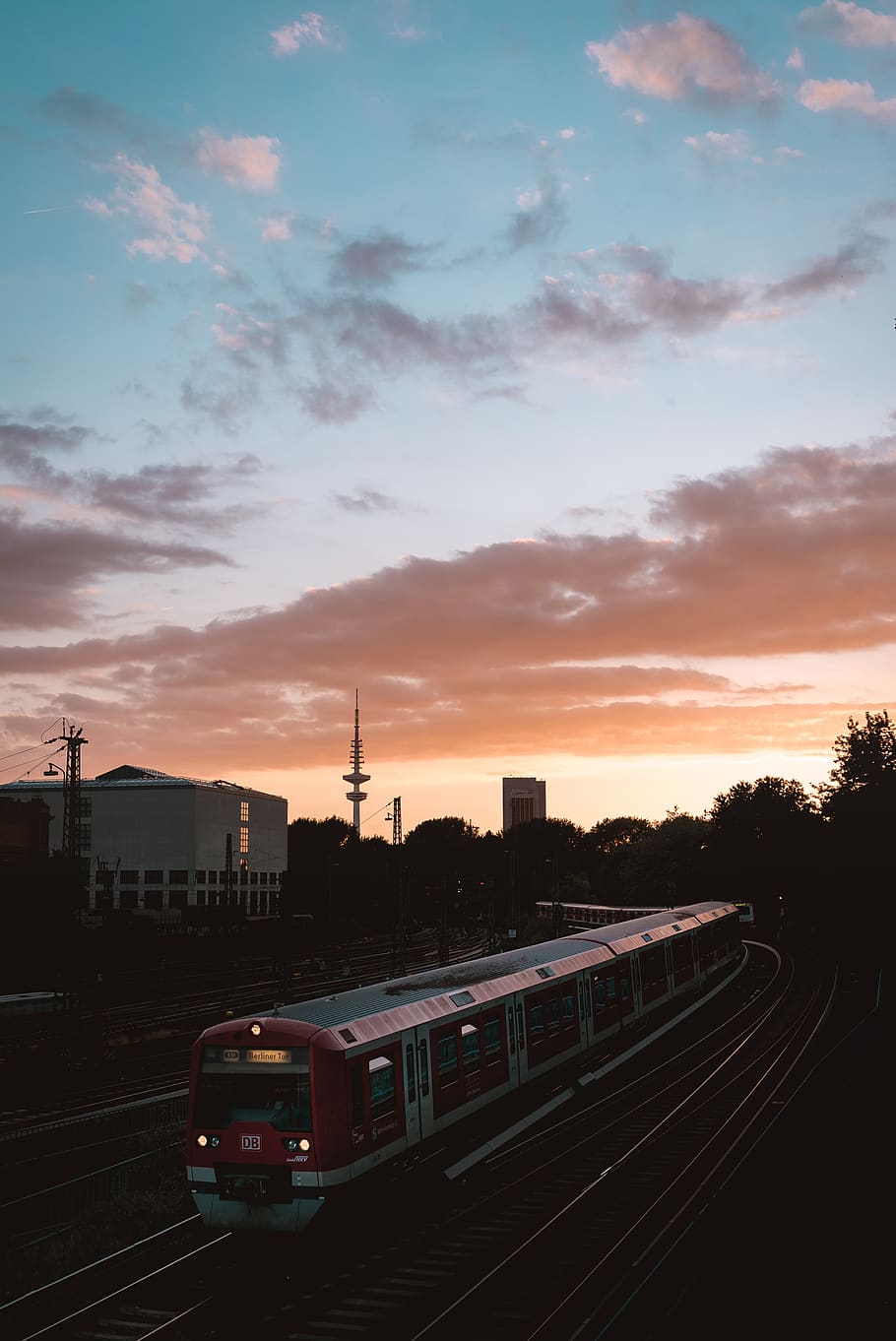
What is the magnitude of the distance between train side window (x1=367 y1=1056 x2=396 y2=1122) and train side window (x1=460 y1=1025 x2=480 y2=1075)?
3084 mm

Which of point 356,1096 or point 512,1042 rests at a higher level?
point 356,1096

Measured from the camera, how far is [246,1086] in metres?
16.4

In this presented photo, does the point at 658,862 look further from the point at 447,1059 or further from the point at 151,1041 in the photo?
the point at 447,1059

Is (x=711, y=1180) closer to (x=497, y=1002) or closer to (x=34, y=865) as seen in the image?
(x=497, y=1002)

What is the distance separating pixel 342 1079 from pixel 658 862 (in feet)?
404

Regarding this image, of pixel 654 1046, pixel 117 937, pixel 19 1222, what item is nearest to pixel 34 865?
pixel 117 937

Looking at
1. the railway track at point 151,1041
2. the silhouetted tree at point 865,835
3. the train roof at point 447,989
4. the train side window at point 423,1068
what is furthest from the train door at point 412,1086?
the silhouetted tree at point 865,835

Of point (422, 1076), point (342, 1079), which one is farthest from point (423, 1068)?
point (342, 1079)

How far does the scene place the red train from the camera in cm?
1587

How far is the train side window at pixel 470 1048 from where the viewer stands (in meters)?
20.9

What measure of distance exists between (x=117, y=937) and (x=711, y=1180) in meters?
68.1

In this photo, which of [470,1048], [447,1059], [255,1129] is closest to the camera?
[255,1129]

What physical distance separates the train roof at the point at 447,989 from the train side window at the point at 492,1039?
0.50 meters

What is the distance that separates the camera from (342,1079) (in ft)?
53.8
